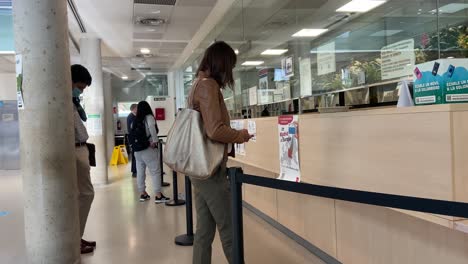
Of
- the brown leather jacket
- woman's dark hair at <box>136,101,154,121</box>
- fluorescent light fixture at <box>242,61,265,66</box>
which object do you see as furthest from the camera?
woman's dark hair at <box>136,101,154,121</box>

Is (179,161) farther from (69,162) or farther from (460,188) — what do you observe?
(460,188)

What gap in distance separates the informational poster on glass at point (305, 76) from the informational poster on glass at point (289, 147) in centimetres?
88

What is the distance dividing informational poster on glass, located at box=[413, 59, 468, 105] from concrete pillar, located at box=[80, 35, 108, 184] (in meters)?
6.83

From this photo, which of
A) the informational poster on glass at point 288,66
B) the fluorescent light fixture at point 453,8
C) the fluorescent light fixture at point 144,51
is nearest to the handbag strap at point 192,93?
the fluorescent light fixture at point 453,8

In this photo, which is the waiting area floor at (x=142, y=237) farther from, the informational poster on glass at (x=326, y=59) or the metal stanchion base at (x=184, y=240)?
the informational poster on glass at (x=326, y=59)

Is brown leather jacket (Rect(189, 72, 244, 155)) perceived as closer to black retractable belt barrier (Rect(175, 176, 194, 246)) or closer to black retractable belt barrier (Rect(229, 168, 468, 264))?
black retractable belt barrier (Rect(229, 168, 468, 264))

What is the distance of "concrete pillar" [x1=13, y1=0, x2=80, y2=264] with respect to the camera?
8.51ft

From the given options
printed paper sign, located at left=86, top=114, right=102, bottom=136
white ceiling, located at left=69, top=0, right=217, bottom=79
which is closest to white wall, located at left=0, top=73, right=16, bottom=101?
white ceiling, located at left=69, top=0, right=217, bottom=79

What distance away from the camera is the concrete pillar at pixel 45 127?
2594mm

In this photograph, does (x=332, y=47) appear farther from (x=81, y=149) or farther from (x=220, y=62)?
(x=81, y=149)

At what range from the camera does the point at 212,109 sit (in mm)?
2121

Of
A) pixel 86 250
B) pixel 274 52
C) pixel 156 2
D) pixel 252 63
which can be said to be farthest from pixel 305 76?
pixel 156 2

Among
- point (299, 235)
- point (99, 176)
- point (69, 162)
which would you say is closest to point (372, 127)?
point (299, 235)

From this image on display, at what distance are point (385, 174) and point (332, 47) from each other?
2080 millimetres
